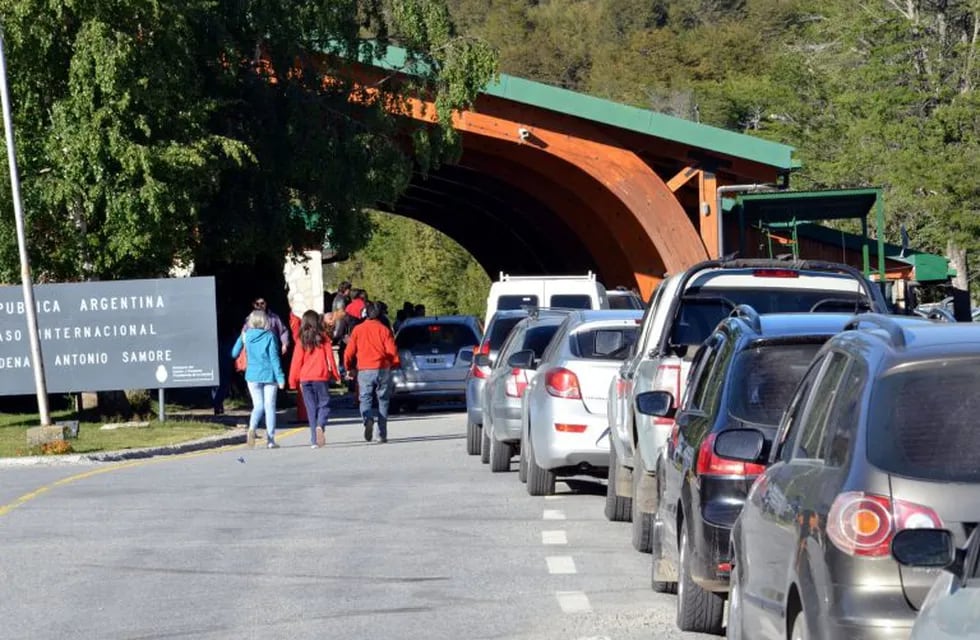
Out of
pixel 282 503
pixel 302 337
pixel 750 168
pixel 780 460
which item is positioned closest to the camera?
pixel 780 460

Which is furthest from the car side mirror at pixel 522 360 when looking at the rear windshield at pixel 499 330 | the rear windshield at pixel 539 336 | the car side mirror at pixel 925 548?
the car side mirror at pixel 925 548

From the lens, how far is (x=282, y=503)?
54.6 ft

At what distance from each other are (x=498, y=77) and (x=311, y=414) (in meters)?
13.7

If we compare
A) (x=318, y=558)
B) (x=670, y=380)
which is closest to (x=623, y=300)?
(x=318, y=558)

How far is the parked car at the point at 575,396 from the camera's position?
15.8 m

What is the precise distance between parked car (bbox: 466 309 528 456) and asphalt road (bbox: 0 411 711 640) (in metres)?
1.65

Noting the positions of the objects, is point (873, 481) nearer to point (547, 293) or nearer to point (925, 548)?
point (925, 548)

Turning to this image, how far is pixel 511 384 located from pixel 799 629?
1263 cm

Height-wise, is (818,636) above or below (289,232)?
below

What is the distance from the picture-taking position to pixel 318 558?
12.8m

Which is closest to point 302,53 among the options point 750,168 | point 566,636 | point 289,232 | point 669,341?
point 289,232

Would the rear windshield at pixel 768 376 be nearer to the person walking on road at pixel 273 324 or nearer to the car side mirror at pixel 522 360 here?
the car side mirror at pixel 522 360

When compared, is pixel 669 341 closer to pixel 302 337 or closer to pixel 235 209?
pixel 302 337

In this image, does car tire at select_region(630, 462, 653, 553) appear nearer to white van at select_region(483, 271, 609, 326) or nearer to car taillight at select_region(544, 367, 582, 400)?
car taillight at select_region(544, 367, 582, 400)
